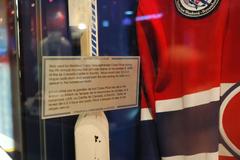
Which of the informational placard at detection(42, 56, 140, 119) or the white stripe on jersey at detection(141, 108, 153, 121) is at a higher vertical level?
the informational placard at detection(42, 56, 140, 119)

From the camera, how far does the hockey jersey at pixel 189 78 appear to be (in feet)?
3.73

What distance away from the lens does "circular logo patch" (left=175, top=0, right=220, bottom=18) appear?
45.7 inches

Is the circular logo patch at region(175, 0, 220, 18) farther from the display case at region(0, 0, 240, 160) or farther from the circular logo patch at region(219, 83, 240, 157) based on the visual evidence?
the circular logo patch at region(219, 83, 240, 157)

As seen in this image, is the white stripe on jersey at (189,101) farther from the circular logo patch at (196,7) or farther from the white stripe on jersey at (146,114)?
the circular logo patch at (196,7)

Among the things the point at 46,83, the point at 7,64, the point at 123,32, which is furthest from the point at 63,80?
the point at 123,32

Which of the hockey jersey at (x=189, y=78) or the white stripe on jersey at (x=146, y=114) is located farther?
the white stripe on jersey at (x=146, y=114)

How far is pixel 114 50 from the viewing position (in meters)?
1.33

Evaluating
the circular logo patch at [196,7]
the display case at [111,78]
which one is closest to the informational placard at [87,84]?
the display case at [111,78]

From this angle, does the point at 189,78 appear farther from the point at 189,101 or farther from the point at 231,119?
the point at 231,119

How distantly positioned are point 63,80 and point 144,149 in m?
0.45

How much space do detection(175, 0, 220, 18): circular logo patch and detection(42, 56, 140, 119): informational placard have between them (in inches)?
9.4

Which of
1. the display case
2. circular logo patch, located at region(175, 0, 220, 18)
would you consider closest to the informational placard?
the display case

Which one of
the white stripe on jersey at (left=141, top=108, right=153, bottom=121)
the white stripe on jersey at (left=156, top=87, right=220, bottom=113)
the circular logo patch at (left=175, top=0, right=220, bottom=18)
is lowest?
the white stripe on jersey at (left=141, top=108, right=153, bottom=121)

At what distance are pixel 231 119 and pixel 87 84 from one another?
18.7 inches
